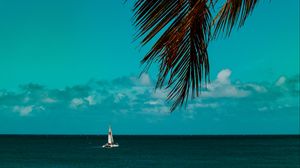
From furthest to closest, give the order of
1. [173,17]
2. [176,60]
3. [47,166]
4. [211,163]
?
[211,163]
[47,166]
[176,60]
[173,17]

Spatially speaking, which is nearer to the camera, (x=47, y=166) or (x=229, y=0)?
(x=229, y=0)

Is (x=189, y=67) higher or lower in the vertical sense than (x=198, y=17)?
lower

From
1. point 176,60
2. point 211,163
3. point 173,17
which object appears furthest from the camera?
point 211,163

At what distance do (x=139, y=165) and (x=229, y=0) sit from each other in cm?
8163

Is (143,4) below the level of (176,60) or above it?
above

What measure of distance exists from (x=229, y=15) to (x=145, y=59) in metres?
0.37

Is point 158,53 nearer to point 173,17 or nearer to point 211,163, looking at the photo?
point 173,17

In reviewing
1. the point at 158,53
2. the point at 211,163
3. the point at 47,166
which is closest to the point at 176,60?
the point at 158,53

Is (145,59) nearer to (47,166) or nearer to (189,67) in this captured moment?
(189,67)

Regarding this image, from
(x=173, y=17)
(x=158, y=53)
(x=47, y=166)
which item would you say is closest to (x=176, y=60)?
(x=158, y=53)

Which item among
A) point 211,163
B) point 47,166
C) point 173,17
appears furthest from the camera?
point 211,163

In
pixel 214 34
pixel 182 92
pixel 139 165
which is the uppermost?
pixel 139 165

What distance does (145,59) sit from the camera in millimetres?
2320

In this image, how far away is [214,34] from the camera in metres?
2.34
